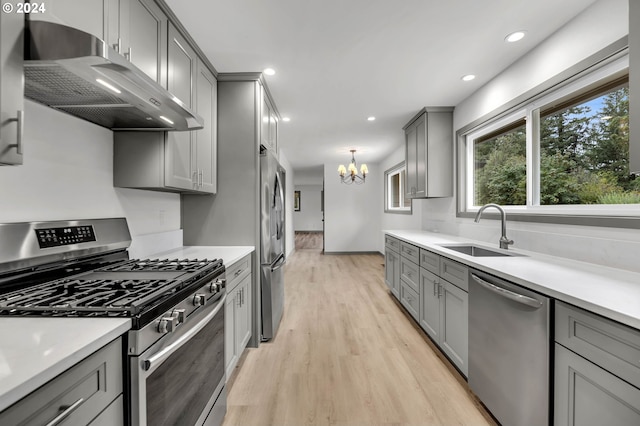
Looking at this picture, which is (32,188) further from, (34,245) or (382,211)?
(382,211)

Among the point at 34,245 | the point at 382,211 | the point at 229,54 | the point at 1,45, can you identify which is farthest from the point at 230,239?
the point at 382,211

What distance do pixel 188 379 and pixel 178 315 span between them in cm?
33

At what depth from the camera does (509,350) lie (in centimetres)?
144

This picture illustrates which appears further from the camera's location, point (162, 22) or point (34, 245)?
point (162, 22)

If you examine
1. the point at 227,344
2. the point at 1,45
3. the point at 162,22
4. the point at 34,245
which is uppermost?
the point at 162,22

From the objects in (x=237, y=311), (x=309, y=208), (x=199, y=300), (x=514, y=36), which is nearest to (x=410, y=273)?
(x=237, y=311)

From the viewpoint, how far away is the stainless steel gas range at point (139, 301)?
Result: 0.87m

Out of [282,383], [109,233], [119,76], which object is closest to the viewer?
[119,76]

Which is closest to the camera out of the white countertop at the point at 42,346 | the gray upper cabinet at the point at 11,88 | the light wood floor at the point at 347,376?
the white countertop at the point at 42,346

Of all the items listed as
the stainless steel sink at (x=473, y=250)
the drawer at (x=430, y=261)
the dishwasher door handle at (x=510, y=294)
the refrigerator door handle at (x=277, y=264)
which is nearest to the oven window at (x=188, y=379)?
the refrigerator door handle at (x=277, y=264)

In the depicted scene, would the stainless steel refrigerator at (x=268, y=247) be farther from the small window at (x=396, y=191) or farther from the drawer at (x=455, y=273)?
the small window at (x=396, y=191)

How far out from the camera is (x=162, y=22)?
170 centimetres

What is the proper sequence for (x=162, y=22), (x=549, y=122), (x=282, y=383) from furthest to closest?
(x=549, y=122)
(x=282, y=383)
(x=162, y=22)

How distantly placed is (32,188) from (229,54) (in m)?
1.63
